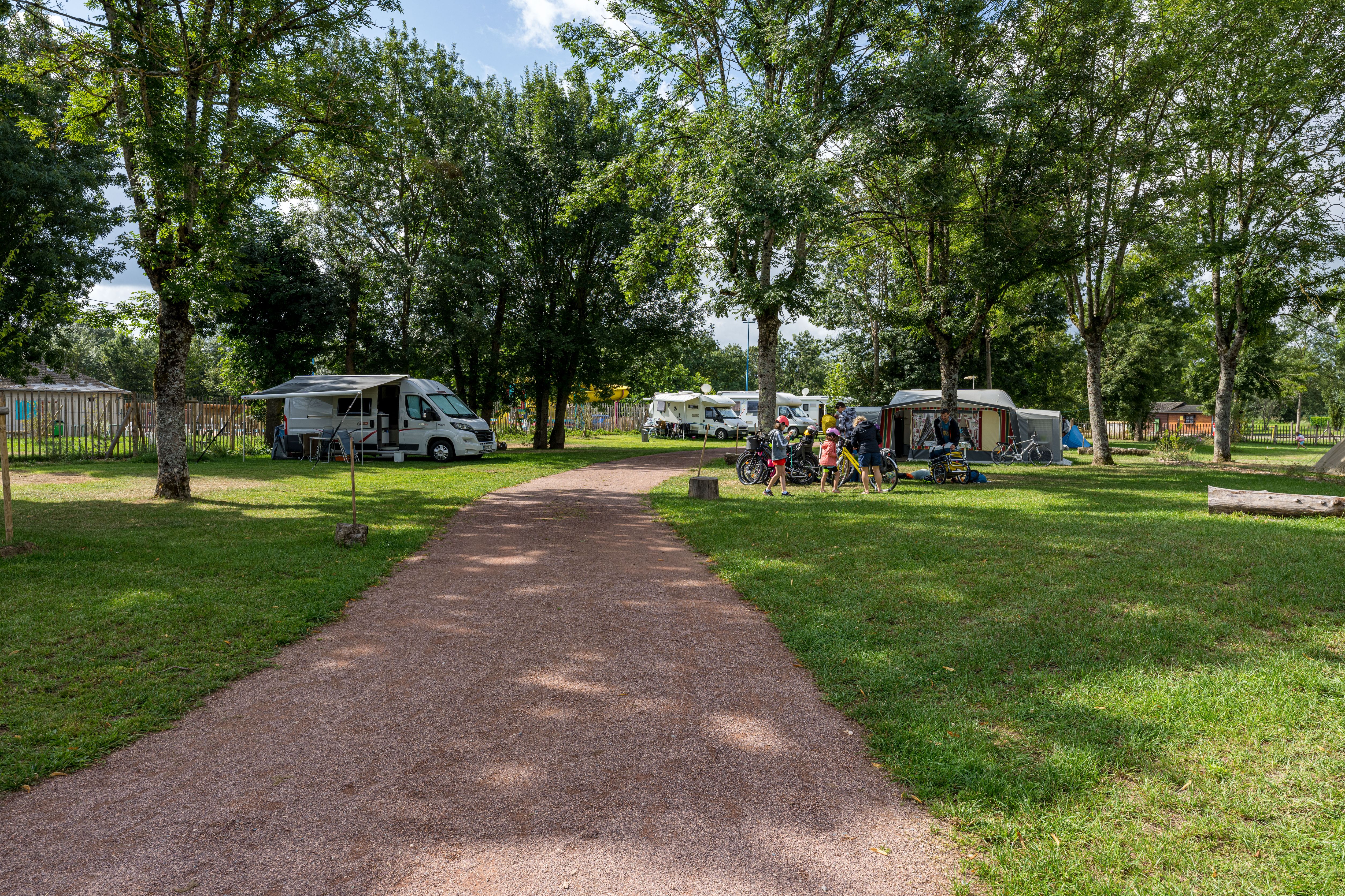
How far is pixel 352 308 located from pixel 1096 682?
2550 cm

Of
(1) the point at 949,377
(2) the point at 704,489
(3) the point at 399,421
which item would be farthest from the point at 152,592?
(1) the point at 949,377

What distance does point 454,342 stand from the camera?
24.4m

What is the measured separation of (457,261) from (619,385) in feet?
29.9

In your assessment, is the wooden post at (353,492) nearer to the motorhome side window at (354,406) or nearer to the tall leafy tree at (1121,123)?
the motorhome side window at (354,406)

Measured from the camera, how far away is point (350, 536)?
Result: 27.1 feet

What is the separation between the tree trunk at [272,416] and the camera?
25031 mm

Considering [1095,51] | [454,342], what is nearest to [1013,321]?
[1095,51]

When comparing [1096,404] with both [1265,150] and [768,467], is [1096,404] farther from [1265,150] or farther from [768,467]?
[768,467]

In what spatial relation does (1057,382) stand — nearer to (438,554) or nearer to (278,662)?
(438,554)

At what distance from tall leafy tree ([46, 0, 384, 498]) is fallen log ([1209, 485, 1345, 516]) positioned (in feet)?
51.0

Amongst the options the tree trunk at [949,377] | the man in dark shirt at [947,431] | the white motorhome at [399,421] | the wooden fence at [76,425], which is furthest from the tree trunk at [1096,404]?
the wooden fence at [76,425]

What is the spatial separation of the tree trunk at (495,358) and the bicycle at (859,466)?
1487cm

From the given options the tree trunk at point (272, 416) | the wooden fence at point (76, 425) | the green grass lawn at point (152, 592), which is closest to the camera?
the green grass lawn at point (152, 592)

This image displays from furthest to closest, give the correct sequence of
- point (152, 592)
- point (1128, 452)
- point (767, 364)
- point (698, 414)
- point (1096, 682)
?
point (698, 414) → point (1128, 452) → point (767, 364) → point (152, 592) → point (1096, 682)
